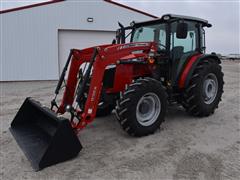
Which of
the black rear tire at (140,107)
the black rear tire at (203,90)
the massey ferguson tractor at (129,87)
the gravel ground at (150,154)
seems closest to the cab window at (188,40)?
the massey ferguson tractor at (129,87)

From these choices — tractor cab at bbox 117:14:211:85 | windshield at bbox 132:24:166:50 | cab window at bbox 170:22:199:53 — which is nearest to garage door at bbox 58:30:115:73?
tractor cab at bbox 117:14:211:85

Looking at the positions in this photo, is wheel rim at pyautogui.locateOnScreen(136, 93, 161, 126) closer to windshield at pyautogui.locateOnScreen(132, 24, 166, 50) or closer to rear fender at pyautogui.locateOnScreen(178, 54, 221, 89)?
rear fender at pyautogui.locateOnScreen(178, 54, 221, 89)

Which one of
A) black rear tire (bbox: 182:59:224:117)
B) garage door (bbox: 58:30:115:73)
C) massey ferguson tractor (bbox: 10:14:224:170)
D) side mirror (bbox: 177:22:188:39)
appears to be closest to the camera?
massey ferguson tractor (bbox: 10:14:224:170)

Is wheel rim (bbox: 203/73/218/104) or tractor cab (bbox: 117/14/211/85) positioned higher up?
tractor cab (bbox: 117/14/211/85)

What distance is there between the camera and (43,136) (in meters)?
3.58

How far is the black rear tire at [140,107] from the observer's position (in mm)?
3641

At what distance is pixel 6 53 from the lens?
35.1 feet

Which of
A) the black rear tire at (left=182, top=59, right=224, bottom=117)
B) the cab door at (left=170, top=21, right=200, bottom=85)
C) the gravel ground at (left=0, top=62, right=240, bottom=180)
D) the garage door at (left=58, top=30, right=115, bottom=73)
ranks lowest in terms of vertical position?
the gravel ground at (left=0, top=62, right=240, bottom=180)

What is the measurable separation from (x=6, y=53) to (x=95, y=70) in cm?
860

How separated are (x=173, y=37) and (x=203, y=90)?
129 cm

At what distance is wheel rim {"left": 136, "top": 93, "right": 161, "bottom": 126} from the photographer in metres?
3.96

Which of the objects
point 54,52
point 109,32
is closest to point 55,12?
point 54,52

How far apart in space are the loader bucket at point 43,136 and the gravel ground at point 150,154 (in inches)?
4.2

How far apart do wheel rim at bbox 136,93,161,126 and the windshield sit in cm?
113
